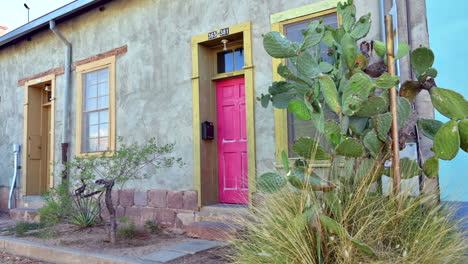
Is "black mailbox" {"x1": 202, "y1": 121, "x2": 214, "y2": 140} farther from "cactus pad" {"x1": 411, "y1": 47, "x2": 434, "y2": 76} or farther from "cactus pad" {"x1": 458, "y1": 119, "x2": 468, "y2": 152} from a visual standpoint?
"cactus pad" {"x1": 458, "y1": 119, "x2": 468, "y2": 152}

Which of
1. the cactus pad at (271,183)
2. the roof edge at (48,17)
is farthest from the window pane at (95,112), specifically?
the cactus pad at (271,183)

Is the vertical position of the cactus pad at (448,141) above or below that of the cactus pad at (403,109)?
below

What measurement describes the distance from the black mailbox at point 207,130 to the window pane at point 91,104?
2.98 meters

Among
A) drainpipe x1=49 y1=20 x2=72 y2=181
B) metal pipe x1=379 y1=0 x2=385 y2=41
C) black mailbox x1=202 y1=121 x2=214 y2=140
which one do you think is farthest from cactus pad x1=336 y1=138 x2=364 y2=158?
drainpipe x1=49 y1=20 x2=72 y2=181

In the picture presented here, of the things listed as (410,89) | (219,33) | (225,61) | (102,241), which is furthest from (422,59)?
(102,241)

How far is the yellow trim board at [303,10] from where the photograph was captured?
5113 millimetres

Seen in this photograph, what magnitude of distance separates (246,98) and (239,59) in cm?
95

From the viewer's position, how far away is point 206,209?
6031 millimetres

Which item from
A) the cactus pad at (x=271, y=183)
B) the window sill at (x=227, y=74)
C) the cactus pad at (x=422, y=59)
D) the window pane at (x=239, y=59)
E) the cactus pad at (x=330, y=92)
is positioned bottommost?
the cactus pad at (x=271, y=183)

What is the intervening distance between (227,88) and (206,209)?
2.00 m

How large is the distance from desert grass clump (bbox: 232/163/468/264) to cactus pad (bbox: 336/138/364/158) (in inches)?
8.4

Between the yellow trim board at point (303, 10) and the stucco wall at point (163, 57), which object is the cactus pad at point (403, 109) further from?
the yellow trim board at point (303, 10)

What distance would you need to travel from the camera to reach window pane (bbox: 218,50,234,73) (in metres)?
6.48

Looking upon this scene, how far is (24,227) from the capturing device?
6703 mm
